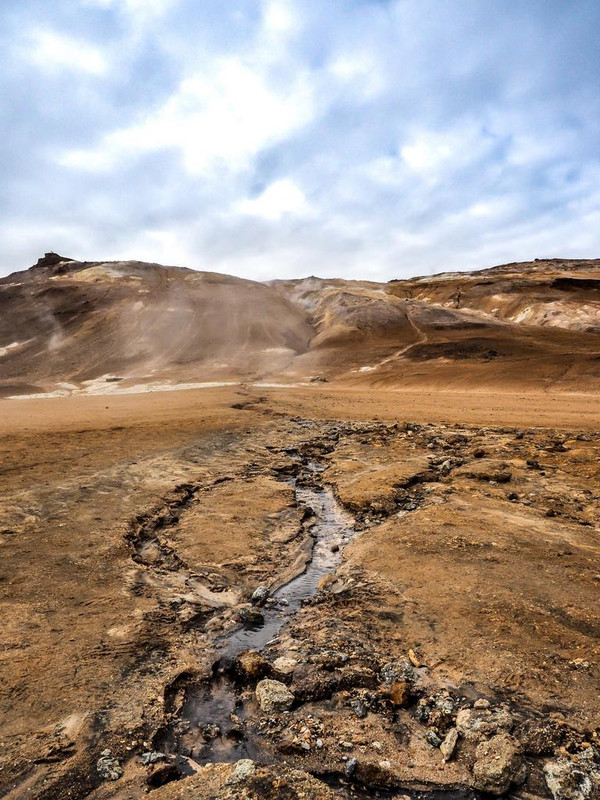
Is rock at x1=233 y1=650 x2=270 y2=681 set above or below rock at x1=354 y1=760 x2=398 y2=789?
above

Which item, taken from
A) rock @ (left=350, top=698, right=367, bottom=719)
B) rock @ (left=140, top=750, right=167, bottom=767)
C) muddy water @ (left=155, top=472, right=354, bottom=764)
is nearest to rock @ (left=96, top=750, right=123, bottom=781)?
rock @ (left=140, top=750, right=167, bottom=767)

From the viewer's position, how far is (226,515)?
27.2 ft

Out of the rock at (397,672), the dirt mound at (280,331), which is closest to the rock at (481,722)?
the rock at (397,672)

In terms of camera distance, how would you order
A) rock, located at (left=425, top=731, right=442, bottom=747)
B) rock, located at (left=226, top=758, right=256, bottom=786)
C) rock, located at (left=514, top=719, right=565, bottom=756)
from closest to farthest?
rock, located at (left=226, top=758, right=256, bottom=786) → rock, located at (left=514, top=719, right=565, bottom=756) → rock, located at (left=425, top=731, right=442, bottom=747)

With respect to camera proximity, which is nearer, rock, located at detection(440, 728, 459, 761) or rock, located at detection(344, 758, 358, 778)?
rock, located at detection(344, 758, 358, 778)

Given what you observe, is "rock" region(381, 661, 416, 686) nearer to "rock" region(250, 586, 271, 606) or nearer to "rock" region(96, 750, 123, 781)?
"rock" region(250, 586, 271, 606)

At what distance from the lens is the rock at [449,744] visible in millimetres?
3521

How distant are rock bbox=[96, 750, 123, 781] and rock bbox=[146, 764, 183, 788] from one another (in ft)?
0.70

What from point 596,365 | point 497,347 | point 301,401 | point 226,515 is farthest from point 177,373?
point 226,515

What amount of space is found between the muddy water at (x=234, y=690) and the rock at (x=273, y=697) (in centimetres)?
18

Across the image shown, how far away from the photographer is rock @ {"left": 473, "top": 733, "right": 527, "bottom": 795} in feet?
10.7

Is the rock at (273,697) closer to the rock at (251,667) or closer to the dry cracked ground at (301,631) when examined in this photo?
the dry cracked ground at (301,631)

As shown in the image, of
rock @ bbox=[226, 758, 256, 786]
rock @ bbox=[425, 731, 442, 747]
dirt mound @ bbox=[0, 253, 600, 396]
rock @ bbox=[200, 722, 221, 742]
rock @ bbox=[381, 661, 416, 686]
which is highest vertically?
dirt mound @ bbox=[0, 253, 600, 396]

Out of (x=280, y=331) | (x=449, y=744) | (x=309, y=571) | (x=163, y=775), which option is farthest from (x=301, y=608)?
(x=280, y=331)
